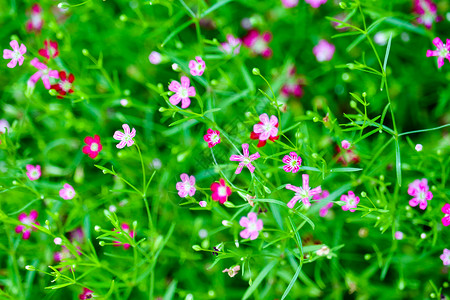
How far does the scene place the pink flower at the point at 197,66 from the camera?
1.79 meters

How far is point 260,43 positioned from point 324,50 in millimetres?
344

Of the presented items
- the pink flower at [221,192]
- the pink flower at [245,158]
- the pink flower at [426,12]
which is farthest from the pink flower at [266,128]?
the pink flower at [426,12]

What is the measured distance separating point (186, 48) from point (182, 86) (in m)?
0.64

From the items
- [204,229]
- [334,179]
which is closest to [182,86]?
[204,229]

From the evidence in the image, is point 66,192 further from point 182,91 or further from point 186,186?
point 182,91

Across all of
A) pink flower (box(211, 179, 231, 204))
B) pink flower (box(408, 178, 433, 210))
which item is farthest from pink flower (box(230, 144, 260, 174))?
pink flower (box(408, 178, 433, 210))

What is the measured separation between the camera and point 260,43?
2.38 metres

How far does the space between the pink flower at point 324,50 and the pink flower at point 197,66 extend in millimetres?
788

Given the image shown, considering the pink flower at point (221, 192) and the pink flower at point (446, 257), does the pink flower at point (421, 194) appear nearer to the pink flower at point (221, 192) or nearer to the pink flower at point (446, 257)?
the pink flower at point (446, 257)

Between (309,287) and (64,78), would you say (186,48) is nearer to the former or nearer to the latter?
(64,78)

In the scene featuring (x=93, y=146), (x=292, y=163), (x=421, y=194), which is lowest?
(x=93, y=146)

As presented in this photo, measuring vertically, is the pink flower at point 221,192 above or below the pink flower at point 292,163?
below

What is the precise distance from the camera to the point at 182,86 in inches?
70.2

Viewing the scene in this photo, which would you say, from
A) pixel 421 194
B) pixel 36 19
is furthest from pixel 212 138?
pixel 36 19
